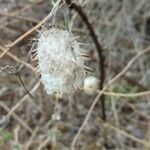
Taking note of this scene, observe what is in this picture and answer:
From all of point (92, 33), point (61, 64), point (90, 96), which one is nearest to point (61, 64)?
point (61, 64)

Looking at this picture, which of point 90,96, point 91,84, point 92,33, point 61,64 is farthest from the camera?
point 90,96

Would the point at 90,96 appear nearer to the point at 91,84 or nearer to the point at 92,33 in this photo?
the point at 91,84

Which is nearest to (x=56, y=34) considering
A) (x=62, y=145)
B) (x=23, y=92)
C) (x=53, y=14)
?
(x=53, y=14)

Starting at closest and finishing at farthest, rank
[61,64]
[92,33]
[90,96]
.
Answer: [61,64] → [92,33] → [90,96]

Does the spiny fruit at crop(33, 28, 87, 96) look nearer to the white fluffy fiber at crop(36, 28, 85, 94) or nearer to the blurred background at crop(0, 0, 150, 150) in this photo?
the white fluffy fiber at crop(36, 28, 85, 94)

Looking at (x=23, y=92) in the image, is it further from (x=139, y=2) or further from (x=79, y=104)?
(x=139, y=2)

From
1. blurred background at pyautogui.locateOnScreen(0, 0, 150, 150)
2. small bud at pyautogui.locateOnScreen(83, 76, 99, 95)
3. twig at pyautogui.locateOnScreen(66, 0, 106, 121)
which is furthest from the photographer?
blurred background at pyautogui.locateOnScreen(0, 0, 150, 150)

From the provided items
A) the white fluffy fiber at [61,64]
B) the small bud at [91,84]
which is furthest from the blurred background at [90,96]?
the white fluffy fiber at [61,64]

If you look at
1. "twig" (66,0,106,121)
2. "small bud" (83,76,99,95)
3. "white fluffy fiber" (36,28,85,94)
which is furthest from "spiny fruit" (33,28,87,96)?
"small bud" (83,76,99,95)
